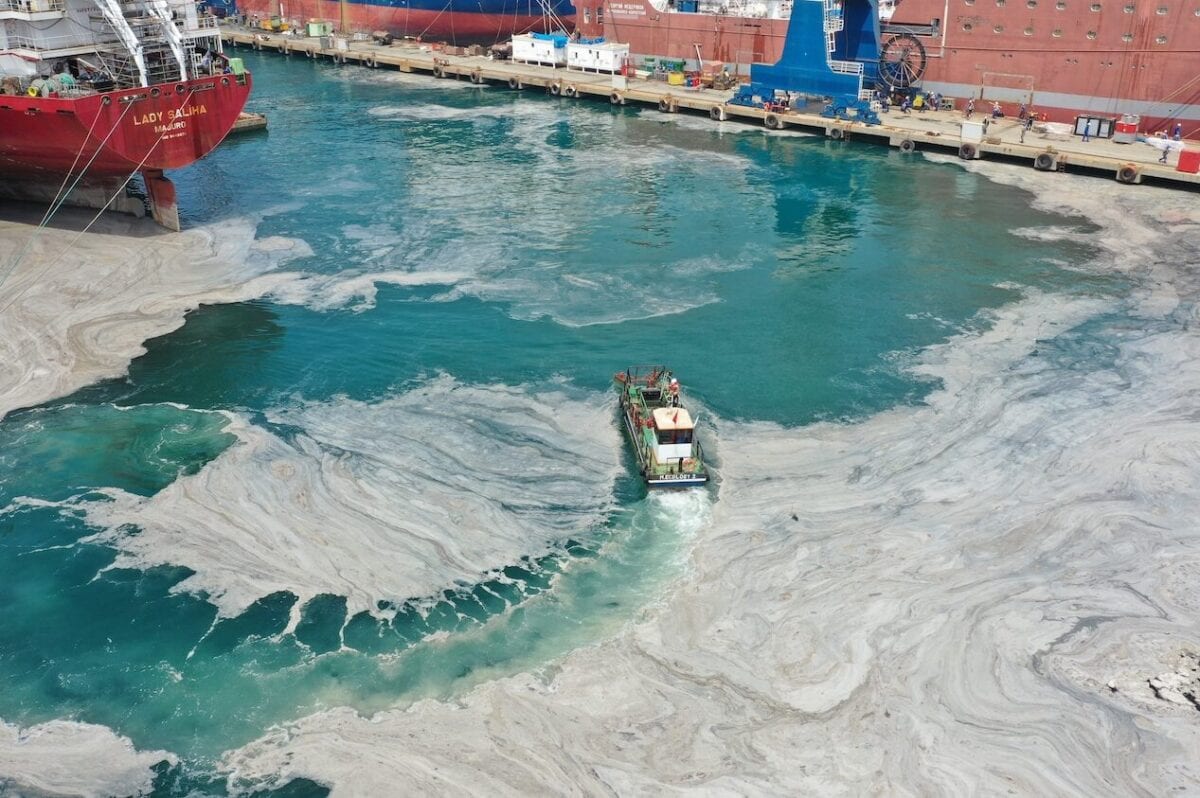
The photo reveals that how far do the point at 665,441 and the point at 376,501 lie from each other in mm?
7359

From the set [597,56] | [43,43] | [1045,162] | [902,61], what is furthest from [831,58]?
[43,43]

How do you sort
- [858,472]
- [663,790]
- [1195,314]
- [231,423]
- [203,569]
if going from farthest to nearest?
[1195,314] < [231,423] < [858,472] < [203,569] < [663,790]

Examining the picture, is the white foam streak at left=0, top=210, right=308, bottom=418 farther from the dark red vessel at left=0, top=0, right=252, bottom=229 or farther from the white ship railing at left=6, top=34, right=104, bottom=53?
the white ship railing at left=6, top=34, right=104, bottom=53

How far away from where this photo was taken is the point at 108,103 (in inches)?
1610

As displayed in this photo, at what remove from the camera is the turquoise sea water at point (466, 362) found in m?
20.5

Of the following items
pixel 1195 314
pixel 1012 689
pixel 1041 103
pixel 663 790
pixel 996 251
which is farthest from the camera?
pixel 1041 103

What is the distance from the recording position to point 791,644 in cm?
2083

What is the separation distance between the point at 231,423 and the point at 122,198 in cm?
2213

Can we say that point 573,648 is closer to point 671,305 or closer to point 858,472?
point 858,472

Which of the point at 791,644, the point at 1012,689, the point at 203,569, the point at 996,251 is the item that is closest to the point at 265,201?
the point at 203,569

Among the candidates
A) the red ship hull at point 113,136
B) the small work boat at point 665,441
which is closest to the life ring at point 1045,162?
the small work boat at point 665,441

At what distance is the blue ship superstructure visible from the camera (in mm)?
65500

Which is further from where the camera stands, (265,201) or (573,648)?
(265,201)

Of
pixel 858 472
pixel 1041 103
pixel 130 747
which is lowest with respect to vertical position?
pixel 130 747
